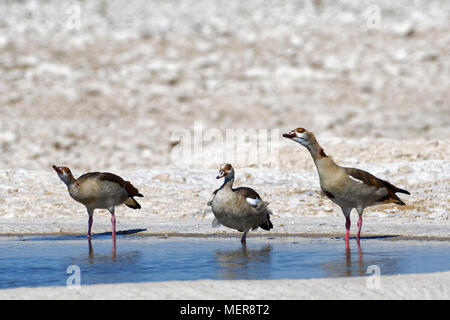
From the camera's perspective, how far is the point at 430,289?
835 centimetres

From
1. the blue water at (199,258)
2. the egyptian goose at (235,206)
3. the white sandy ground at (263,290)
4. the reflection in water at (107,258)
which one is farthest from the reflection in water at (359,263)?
the reflection in water at (107,258)

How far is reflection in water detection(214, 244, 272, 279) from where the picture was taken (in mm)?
10164

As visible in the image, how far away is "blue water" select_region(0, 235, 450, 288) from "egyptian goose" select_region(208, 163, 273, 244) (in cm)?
40

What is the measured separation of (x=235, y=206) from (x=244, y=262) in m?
1.43

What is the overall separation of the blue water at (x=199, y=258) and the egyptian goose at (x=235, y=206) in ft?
1.32

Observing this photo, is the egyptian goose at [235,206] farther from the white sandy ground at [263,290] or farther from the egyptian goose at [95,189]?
the white sandy ground at [263,290]

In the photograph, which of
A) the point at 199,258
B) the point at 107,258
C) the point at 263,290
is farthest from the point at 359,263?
the point at 107,258

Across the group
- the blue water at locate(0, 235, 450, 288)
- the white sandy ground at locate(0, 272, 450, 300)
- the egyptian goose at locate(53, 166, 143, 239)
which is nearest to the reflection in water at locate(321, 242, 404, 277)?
the blue water at locate(0, 235, 450, 288)

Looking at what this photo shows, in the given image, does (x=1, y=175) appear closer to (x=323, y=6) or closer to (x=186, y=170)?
(x=186, y=170)

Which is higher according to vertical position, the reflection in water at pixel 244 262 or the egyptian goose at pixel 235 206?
the egyptian goose at pixel 235 206

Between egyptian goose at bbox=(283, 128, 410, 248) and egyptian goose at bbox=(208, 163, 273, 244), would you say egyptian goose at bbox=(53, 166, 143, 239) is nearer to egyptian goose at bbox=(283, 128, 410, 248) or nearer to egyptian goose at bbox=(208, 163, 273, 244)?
egyptian goose at bbox=(208, 163, 273, 244)

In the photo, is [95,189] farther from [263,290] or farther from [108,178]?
[263,290]

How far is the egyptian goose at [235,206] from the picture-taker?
12.5 m

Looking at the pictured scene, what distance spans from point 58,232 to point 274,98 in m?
22.4
